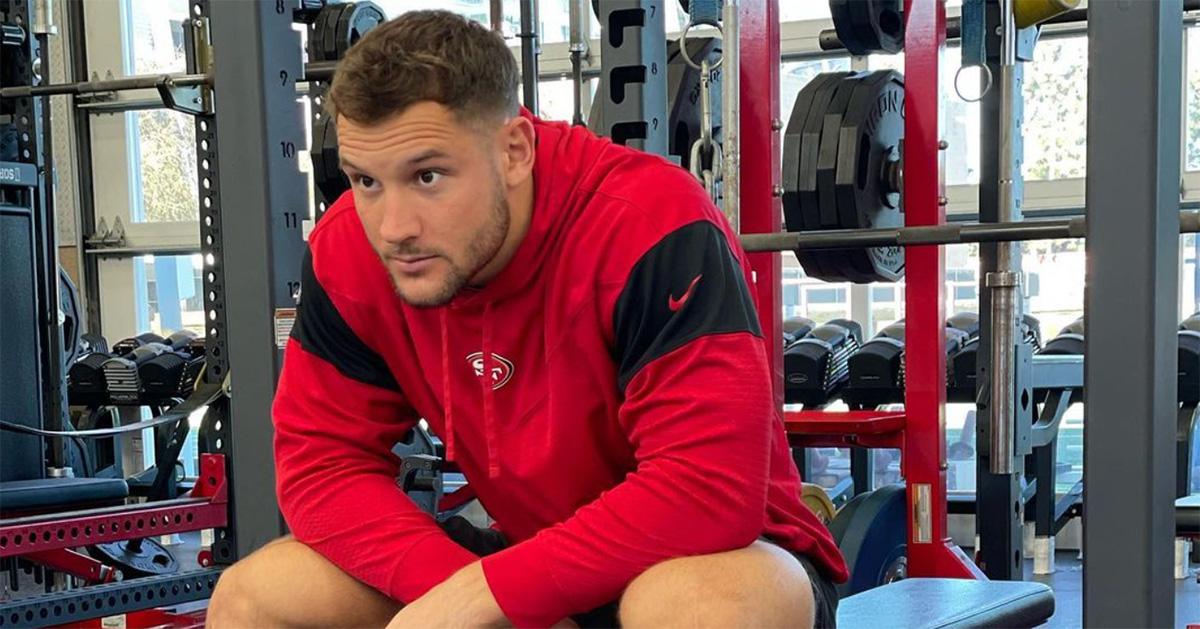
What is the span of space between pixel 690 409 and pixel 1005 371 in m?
1.24

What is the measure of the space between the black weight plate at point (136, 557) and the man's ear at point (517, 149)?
9.76ft

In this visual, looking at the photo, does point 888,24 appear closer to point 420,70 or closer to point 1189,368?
point 1189,368

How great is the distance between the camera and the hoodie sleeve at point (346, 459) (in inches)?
61.1

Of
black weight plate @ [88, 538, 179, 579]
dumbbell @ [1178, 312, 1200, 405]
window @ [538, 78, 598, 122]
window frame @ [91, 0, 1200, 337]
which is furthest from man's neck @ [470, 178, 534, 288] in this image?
window frame @ [91, 0, 1200, 337]

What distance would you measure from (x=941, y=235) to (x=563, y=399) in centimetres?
76

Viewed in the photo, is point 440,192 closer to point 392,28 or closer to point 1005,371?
point 392,28

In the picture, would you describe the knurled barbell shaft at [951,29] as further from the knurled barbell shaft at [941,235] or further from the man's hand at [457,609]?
the man's hand at [457,609]

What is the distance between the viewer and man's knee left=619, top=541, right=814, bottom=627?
1322 millimetres

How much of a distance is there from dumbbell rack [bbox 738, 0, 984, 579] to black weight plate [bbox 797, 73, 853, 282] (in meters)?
0.08

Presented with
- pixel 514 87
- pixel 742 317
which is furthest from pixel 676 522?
pixel 514 87

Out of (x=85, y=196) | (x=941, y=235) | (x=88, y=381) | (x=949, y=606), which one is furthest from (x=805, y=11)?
(x=949, y=606)

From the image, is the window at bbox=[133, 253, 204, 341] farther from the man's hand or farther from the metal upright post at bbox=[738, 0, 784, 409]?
the man's hand

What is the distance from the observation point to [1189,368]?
4020 mm

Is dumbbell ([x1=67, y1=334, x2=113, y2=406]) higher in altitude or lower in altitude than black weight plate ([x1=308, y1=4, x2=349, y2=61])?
lower
